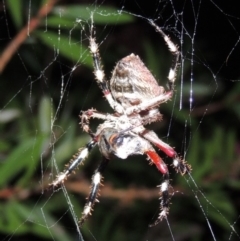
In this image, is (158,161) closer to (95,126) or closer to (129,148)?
(129,148)

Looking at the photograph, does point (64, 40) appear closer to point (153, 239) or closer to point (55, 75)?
point (55, 75)

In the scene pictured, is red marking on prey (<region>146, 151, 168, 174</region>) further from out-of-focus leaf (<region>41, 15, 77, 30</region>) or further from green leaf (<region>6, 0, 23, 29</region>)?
green leaf (<region>6, 0, 23, 29</region>)

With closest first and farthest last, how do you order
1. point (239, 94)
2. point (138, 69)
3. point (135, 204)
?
point (138, 69)
point (239, 94)
point (135, 204)

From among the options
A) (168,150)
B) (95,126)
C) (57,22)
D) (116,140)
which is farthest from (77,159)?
→ (95,126)

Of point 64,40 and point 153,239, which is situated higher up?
point 64,40

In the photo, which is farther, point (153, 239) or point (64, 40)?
point (153, 239)

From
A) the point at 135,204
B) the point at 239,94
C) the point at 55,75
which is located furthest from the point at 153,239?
the point at 55,75

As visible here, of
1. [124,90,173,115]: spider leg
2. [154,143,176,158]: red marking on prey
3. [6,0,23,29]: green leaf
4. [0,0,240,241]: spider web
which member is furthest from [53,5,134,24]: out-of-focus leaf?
[154,143,176,158]: red marking on prey
